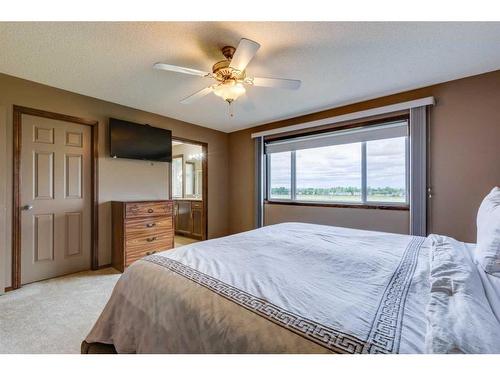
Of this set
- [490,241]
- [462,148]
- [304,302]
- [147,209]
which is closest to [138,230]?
[147,209]

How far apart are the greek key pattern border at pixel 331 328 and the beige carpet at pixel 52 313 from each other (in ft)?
4.33

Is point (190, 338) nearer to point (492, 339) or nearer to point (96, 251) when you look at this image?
point (492, 339)

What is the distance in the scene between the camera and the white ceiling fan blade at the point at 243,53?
5.11 ft

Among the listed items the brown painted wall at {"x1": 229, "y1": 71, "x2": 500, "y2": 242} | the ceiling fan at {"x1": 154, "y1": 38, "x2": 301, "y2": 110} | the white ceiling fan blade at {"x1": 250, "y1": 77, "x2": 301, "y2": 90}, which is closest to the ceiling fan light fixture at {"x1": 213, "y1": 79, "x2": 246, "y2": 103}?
the ceiling fan at {"x1": 154, "y1": 38, "x2": 301, "y2": 110}

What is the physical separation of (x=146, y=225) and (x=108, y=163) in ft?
3.34

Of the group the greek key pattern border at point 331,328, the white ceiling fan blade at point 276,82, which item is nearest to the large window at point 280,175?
the white ceiling fan blade at point 276,82

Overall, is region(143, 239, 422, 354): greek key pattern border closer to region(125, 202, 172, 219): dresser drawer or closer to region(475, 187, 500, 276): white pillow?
region(475, 187, 500, 276): white pillow

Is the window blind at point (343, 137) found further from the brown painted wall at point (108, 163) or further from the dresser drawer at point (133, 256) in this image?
the dresser drawer at point (133, 256)

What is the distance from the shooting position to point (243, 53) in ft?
5.45

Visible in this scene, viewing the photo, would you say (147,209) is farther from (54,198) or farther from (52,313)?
(52,313)

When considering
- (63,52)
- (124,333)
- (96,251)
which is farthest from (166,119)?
(124,333)

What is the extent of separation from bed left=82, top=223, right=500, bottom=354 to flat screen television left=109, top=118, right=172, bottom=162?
237 cm

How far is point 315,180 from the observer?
3871 millimetres
